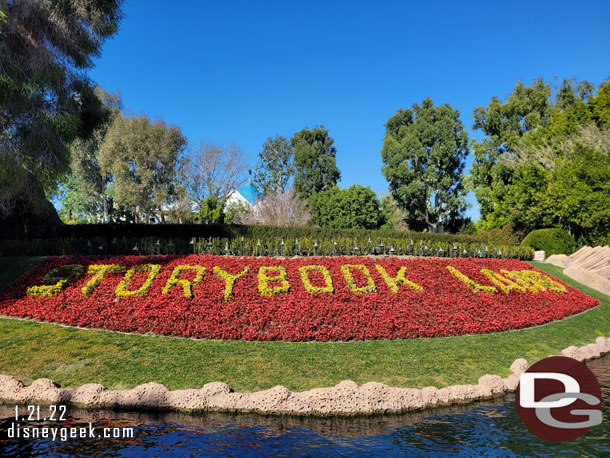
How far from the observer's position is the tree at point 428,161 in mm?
38812

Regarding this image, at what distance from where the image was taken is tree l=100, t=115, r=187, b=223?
120ft

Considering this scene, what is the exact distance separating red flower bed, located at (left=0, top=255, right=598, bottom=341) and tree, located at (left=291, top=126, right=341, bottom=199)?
1373 inches

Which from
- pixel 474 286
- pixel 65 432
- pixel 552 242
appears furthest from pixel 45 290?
pixel 552 242

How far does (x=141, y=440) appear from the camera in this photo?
19.4 feet

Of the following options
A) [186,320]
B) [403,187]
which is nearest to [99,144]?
[403,187]

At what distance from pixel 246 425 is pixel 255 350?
308cm

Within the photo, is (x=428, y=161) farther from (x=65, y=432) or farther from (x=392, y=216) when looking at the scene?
(x=65, y=432)

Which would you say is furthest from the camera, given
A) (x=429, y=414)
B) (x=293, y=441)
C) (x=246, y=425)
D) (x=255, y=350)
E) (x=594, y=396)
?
(x=255, y=350)

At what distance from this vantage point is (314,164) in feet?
167

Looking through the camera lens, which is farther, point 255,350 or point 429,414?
point 255,350

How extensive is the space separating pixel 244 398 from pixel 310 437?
4.76 ft

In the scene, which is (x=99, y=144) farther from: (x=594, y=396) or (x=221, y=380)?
→ (x=594, y=396)

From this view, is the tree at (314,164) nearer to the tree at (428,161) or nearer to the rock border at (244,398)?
the tree at (428,161)

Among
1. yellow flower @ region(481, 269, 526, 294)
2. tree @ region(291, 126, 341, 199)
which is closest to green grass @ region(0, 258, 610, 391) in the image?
yellow flower @ region(481, 269, 526, 294)
